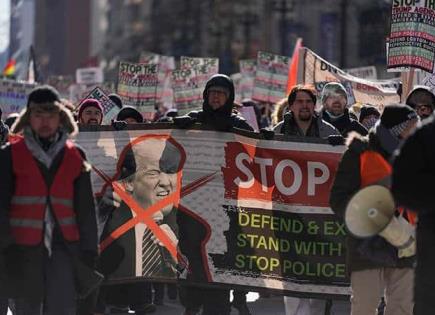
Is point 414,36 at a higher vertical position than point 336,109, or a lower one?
higher

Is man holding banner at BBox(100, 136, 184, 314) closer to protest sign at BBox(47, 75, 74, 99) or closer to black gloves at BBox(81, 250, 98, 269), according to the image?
black gloves at BBox(81, 250, 98, 269)

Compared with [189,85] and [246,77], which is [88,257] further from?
[246,77]

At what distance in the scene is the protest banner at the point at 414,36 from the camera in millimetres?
12086

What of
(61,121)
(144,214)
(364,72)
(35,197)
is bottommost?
(144,214)

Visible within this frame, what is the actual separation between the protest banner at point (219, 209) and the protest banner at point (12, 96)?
1177 centimetres

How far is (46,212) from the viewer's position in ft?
22.6

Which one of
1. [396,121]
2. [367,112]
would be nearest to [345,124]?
[367,112]

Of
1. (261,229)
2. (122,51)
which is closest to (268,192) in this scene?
(261,229)

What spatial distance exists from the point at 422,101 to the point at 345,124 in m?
0.98

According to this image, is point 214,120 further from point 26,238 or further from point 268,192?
point 26,238

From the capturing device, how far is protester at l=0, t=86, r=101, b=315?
686 centimetres

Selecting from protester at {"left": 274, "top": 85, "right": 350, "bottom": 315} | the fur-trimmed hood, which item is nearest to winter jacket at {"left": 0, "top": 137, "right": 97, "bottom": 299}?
the fur-trimmed hood

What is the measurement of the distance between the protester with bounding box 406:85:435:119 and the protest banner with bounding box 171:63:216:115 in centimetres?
964

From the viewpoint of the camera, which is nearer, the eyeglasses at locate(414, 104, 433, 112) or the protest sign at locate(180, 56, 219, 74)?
the eyeglasses at locate(414, 104, 433, 112)
